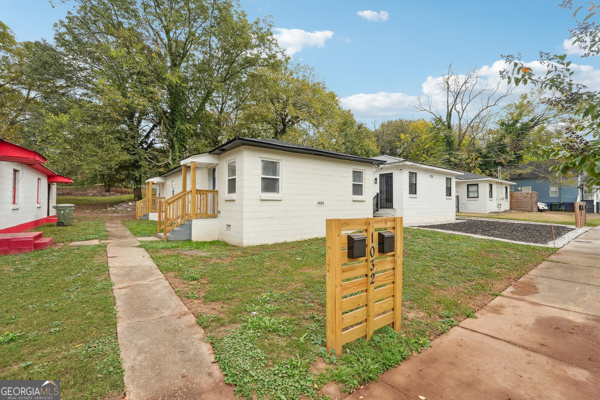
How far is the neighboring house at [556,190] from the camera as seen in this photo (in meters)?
23.8

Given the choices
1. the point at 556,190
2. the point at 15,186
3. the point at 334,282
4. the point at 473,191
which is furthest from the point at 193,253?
the point at 556,190

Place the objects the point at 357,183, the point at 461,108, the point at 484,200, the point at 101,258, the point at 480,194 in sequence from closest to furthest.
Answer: the point at 101,258 → the point at 357,183 → the point at 484,200 → the point at 480,194 → the point at 461,108

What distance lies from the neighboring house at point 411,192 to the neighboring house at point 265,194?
11.5 feet

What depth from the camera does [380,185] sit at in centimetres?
1408

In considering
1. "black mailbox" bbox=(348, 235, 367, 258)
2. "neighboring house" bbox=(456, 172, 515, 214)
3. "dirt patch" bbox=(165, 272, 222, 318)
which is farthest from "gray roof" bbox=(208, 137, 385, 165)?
"neighboring house" bbox=(456, 172, 515, 214)

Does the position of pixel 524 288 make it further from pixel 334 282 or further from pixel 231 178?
pixel 231 178

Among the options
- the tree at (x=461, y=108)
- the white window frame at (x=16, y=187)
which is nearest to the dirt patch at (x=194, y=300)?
the white window frame at (x=16, y=187)

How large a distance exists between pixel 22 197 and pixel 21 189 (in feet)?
1.13

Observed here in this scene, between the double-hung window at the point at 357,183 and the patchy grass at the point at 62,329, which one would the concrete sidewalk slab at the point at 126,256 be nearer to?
the patchy grass at the point at 62,329

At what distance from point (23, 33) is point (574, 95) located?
103ft

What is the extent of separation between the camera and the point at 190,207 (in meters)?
9.02

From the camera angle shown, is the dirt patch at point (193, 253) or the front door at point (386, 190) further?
the front door at point (386, 190)

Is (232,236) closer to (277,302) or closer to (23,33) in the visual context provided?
(277,302)

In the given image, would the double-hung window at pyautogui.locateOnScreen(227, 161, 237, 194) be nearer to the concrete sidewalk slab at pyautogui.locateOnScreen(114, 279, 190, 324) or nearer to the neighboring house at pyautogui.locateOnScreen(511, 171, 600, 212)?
the concrete sidewalk slab at pyautogui.locateOnScreen(114, 279, 190, 324)
